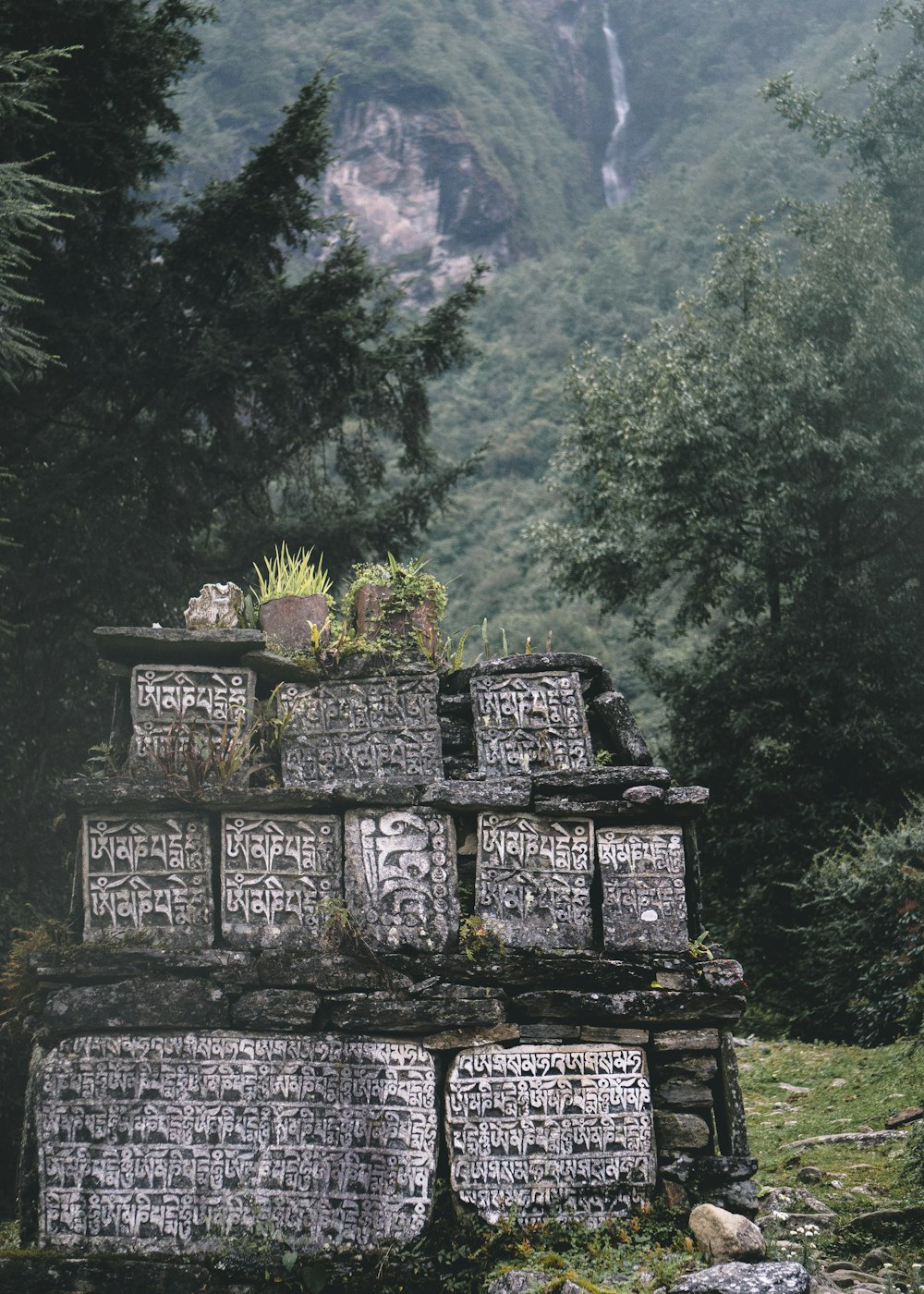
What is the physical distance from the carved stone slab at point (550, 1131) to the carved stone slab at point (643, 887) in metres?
0.54

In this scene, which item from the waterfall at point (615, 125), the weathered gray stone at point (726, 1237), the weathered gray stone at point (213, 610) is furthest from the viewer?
the waterfall at point (615, 125)

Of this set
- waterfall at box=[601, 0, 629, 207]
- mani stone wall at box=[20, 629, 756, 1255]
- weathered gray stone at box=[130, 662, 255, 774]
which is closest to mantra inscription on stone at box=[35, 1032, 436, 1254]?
mani stone wall at box=[20, 629, 756, 1255]

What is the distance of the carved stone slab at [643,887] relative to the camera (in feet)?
20.8

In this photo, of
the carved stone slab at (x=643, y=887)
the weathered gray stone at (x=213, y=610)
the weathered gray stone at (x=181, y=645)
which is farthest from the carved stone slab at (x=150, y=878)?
the carved stone slab at (x=643, y=887)

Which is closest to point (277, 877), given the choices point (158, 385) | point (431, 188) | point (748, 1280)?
point (748, 1280)

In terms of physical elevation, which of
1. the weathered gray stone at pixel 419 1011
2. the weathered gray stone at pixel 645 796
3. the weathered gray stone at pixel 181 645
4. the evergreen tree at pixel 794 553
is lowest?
the weathered gray stone at pixel 419 1011

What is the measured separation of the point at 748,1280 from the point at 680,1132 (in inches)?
46.2

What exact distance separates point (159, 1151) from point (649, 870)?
2.63m

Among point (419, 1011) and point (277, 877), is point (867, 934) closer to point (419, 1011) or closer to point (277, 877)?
point (419, 1011)

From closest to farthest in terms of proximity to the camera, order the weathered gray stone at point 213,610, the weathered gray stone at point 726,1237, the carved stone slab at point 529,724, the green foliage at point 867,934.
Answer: the weathered gray stone at point 726,1237
the carved stone slab at point 529,724
the weathered gray stone at point 213,610
the green foliage at point 867,934

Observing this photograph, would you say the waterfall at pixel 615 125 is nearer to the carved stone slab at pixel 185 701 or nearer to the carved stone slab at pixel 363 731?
the carved stone slab at pixel 363 731

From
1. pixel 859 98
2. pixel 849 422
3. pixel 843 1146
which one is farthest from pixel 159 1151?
pixel 859 98

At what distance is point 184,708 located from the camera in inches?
260

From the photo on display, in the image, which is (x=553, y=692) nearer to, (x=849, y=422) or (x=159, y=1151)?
(x=159, y=1151)
